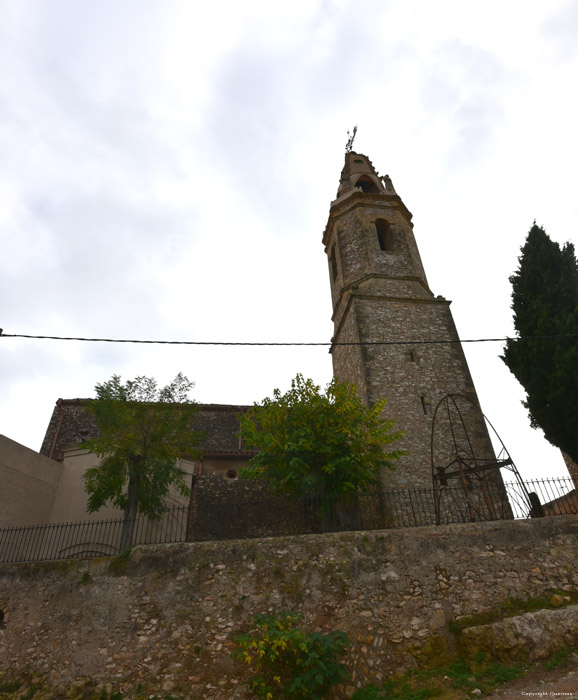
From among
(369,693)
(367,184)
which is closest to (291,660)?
(369,693)

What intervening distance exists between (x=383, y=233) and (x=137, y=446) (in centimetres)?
1589

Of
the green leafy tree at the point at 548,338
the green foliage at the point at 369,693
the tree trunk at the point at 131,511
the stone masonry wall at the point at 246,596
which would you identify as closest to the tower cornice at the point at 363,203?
the green leafy tree at the point at 548,338

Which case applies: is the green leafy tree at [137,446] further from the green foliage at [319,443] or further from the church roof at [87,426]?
the church roof at [87,426]

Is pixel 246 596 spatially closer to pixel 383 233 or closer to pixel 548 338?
pixel 548 338

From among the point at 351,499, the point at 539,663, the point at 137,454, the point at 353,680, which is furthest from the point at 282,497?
the point at 539,663

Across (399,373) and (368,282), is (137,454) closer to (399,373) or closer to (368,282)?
(399,373)

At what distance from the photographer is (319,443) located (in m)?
12.2

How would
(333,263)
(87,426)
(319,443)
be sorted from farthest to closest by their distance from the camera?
(333,263) < (87,426) < (319,443)

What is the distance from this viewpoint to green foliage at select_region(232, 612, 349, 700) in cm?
717

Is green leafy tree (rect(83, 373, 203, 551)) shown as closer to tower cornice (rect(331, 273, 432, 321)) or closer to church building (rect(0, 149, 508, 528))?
church building (rect(0, 149, 508, 528))

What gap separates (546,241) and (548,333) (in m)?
3.73

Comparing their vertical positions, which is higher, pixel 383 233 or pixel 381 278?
pixel 383 233

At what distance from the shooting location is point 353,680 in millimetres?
7484

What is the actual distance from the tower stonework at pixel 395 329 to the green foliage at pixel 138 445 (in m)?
6.71
